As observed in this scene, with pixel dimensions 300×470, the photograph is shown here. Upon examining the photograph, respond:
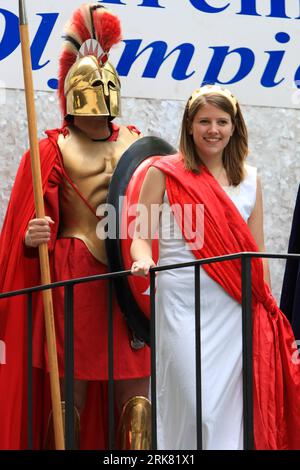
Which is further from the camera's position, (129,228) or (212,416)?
(129,228)

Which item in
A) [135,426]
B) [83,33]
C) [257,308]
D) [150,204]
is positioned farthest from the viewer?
[83,33]

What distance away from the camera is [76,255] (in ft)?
22.6

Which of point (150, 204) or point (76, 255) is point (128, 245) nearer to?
point (76, 255)

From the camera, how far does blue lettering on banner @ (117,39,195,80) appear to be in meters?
7.89

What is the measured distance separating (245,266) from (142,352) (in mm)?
1470

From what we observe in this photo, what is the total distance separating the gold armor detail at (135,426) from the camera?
6750 mm

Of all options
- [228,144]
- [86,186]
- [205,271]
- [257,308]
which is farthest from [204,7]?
[257,308]

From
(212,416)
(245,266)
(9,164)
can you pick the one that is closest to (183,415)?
(212,416)

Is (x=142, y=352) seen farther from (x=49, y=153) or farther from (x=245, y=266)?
(x=245, y=266)

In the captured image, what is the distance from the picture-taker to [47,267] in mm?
6566

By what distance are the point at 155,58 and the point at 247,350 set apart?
106 inches

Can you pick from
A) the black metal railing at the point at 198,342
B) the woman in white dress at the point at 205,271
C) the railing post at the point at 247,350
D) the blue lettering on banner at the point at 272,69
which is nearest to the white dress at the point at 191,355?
the woman in white dress at the point at 205,271

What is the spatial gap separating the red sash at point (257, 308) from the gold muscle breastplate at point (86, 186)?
0.78 meters

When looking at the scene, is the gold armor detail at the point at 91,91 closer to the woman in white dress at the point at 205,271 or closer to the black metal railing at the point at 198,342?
the woman in white dress at the point at 205,271
